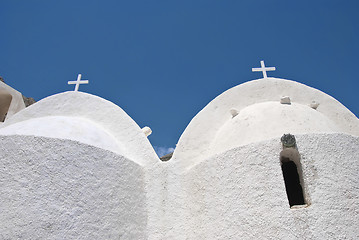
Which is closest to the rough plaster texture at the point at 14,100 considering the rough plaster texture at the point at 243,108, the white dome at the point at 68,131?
the white dome at the point at 68,131

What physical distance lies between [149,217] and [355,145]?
383cm

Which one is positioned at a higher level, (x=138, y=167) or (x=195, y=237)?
(x=138, y=167)

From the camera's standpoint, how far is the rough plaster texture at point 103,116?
22.0 feet

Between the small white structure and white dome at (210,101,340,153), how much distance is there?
0.02m

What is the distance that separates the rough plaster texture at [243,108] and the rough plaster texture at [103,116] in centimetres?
80

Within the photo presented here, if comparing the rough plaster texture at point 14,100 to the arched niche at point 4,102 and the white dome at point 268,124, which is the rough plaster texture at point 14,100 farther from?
the white dome at point 268,124

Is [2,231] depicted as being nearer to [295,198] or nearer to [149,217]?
[149,217]

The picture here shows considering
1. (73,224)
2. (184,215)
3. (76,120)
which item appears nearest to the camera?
(73,224)

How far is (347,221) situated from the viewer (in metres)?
4.49

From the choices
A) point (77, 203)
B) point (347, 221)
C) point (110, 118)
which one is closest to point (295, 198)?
point (347, 221)

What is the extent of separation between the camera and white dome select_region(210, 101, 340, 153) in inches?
227

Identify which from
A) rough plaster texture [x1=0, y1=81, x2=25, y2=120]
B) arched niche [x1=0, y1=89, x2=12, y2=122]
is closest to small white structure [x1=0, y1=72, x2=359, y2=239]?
rough plaster texture [x1=0, y1=81, x2=25, y2=120]

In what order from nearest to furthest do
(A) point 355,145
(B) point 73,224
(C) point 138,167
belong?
(B) point 73,224 < (A) point 355,145 < (C) point 138,167

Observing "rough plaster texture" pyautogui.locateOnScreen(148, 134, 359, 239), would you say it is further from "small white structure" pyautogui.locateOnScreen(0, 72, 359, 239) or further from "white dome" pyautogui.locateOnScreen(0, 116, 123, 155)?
"white dome" pyautogui.locateOnScreen(0, 116, 123, 155)
